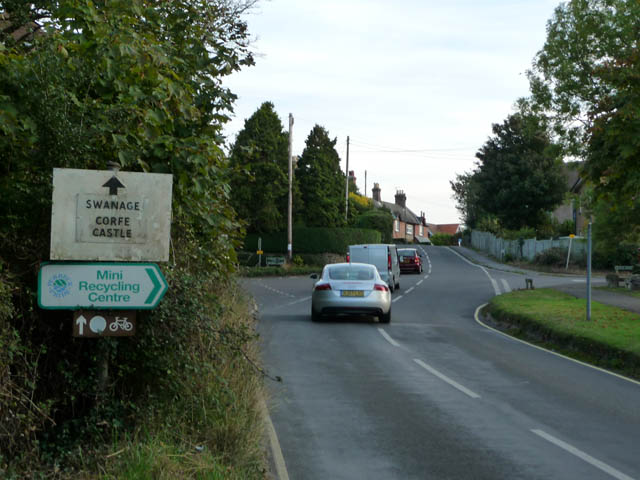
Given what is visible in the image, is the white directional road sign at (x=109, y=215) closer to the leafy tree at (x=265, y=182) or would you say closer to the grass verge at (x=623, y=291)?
the grass verge at (x=623, y=291)

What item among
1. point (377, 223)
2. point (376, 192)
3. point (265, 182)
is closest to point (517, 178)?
point (377, 223)

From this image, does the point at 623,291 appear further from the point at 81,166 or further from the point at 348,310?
the point at 81,166

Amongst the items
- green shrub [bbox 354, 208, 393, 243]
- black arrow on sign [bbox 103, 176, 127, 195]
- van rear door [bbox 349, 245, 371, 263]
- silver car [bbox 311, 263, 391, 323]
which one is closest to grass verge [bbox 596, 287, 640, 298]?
van rear door [bbox 349, 245, 371, 263]

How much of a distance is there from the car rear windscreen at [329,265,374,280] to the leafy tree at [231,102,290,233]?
3068 cm

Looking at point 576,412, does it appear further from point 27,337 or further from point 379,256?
point 379,256

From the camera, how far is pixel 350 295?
18844 mm

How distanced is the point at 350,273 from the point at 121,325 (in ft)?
45.1

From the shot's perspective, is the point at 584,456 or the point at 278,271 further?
the point at 278,271

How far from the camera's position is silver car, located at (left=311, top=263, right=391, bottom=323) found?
18.8m

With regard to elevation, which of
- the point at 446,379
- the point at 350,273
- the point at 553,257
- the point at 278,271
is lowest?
the point at 446,379

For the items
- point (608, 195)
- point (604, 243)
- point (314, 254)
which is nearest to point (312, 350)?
point (608, 195)

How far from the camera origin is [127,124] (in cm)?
636

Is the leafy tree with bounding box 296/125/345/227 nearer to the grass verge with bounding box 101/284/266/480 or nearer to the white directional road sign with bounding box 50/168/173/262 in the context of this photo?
the grass verge with bounding box 101/284/266/480

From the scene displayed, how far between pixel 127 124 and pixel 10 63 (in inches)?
41.7
